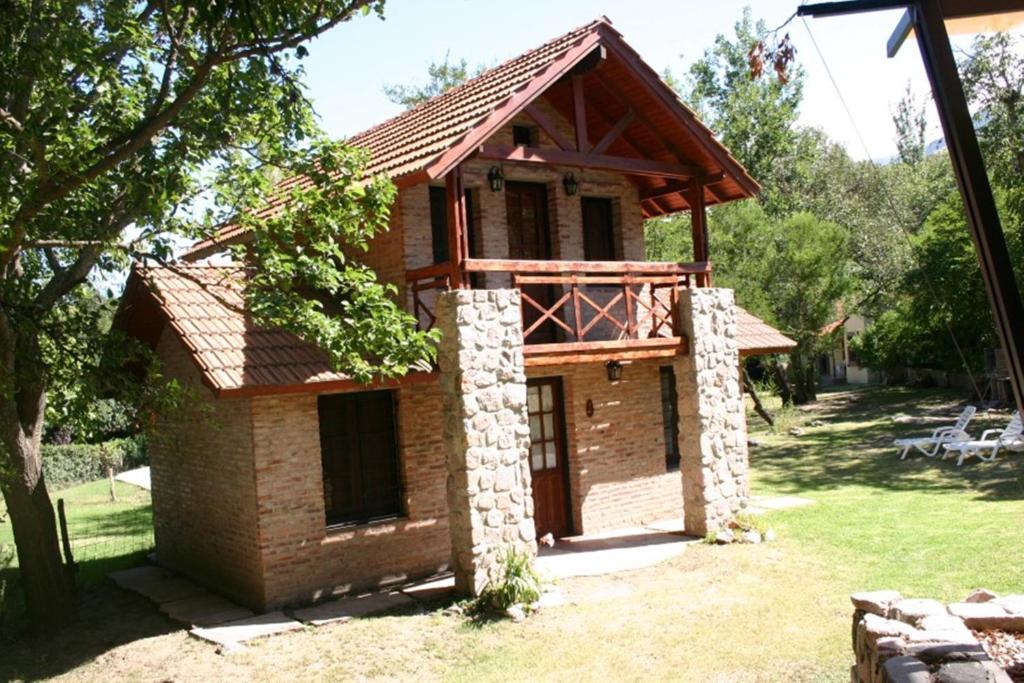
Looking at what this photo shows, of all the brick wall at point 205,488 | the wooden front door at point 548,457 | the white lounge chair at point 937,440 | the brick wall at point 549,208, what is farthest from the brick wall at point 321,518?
the white lounge chair at point 937,440

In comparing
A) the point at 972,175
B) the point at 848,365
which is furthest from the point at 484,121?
the point at 848,365

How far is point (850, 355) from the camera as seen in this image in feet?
144

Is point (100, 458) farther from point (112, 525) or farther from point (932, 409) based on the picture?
point (932, 409)

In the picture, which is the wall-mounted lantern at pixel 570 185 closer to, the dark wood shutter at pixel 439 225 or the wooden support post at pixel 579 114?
the wooden support post at pixel 579 114

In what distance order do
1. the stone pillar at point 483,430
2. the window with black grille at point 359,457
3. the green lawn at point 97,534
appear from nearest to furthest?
the stone pillar at point 483,430 → the window with black grille at point 359,457 → the green lawn at point 97,534

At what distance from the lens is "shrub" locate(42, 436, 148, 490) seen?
24.4 m

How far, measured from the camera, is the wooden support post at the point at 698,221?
12594 mm

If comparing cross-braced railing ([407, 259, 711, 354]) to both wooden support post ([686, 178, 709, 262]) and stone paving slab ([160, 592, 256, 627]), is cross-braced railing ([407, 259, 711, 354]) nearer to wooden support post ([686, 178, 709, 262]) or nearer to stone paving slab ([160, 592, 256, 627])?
wooden support post ([686, 178, 709, 262])

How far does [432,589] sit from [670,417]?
18.9 ft

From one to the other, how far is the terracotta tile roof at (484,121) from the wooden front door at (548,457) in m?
3.98

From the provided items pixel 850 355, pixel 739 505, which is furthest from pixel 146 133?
pixel 850 355

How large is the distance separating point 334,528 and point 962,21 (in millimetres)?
8613

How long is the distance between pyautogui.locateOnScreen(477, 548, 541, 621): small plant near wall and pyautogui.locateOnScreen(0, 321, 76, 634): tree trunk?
201 inches

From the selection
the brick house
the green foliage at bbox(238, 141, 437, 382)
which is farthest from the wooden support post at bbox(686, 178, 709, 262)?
the green foliage at bbox(238, 141, 437, 382)
